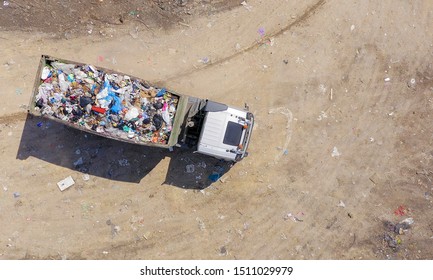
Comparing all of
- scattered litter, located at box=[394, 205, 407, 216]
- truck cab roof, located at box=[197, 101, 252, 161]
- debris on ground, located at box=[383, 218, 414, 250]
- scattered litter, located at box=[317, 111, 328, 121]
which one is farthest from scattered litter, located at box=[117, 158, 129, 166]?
scattered litter, located at box=[394, 205, 407, 216]

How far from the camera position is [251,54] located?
11148 millimetres

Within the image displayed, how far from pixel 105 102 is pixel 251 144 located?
12.6 ft

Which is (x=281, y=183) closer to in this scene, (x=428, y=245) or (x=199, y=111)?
(x=199, y=111)

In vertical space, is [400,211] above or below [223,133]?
below

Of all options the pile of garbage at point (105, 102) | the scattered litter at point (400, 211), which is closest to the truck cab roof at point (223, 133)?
the pile of garbage at point (105, 102)

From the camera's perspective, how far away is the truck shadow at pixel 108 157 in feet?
35.9

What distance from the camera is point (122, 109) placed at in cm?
973

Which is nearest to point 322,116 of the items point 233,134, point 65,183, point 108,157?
point 233,134

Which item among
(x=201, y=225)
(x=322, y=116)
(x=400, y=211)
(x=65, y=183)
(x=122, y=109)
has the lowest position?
(x=201, y=225)

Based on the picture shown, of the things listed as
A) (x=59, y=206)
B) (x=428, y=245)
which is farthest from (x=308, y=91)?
(x=59, y=206)

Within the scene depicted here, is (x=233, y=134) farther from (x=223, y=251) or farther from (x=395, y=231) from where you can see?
(x=395, y=231)

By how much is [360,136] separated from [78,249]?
7856mm

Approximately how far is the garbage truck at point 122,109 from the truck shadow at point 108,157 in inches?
47.9

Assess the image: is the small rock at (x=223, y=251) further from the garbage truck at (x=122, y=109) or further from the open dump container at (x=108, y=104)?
the open dump container at (x=108, y=104)
